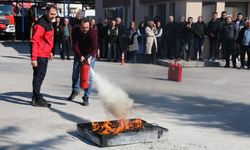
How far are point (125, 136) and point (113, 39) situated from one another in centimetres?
1290

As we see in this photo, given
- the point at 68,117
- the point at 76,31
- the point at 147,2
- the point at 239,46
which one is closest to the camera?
the point at 68,117

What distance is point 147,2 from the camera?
24.1 m

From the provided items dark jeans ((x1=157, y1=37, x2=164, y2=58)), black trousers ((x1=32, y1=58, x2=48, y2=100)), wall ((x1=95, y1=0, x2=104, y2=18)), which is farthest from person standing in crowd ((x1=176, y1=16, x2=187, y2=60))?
wall ((x1=95, y1=0, x2=104, y2=18))

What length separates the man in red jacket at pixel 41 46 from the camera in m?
A: 8.88

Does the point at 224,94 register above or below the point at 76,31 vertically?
below

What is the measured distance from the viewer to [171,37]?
62.3ft

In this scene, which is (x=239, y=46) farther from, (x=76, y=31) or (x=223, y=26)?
(x=76, y=31)

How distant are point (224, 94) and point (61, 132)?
17.8 ft

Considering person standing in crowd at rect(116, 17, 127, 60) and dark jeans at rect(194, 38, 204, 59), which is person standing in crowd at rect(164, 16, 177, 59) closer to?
dark jeans at rect(194, 38, 204, 59)

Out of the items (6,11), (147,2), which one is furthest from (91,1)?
(147,2)

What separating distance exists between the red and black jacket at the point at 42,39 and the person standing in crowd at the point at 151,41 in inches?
382

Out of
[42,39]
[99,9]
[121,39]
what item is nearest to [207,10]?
[121,39]

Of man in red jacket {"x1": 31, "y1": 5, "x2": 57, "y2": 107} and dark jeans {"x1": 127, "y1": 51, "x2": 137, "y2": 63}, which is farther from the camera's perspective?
dark jeans {"x1": 127, "y1": 51, "x2": 137, "y2": 63}

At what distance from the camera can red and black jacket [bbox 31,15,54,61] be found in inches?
349
